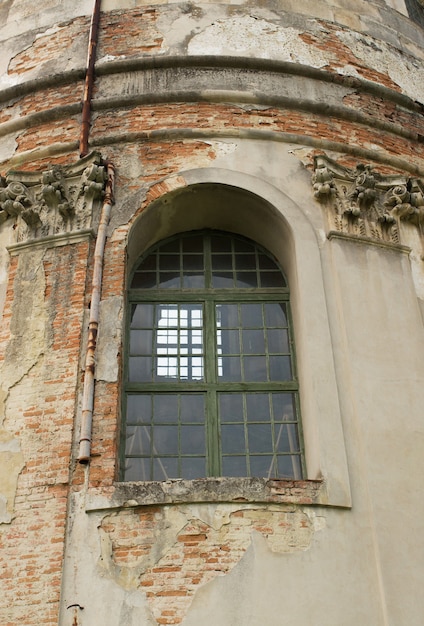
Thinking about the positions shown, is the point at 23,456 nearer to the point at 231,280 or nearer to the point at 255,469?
the point at 255,469

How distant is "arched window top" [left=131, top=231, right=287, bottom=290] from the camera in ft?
33.9

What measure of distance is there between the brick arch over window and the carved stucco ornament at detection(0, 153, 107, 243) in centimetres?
69

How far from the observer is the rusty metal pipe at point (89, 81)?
36.3 ft

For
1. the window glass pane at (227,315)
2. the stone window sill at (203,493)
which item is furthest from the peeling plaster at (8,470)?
the window glass pane at (227,315)

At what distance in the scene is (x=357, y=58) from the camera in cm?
1259

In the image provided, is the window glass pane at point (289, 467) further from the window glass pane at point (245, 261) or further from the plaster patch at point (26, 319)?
the plaster patch at point (26, 319)

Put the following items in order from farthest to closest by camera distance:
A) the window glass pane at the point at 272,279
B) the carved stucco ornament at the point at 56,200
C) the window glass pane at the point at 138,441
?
the window glass pane at the point at 272,279
the carved stucco ornament at the point at 56,200
the window glass pane at the point at 138,441

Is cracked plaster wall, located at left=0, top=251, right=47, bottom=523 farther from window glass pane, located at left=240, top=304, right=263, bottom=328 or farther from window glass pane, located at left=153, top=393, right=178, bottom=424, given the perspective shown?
window glass pane, located at left=240, top=304, right=263, bottom=328

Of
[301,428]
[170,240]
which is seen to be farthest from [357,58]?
[301,428]

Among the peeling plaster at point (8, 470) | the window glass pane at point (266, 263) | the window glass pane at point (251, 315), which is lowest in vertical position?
the peeling plaster at point (8, 470)

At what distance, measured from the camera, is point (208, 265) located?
1048cm

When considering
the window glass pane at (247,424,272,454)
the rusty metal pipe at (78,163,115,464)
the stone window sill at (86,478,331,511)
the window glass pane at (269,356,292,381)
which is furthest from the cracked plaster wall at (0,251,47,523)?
the window glass pane at (269,356,292,381)

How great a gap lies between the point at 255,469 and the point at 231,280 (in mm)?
2544

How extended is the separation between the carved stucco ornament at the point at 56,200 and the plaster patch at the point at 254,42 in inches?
111
